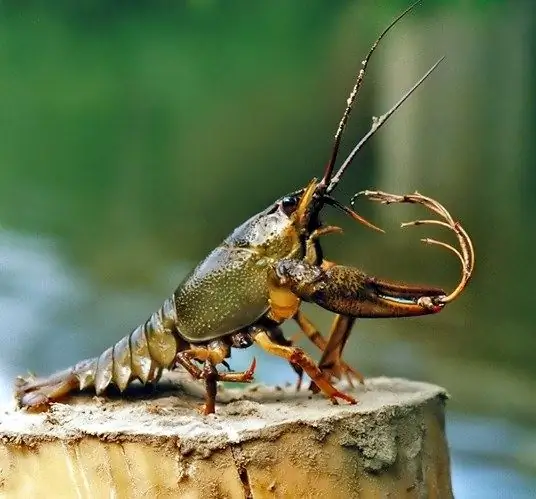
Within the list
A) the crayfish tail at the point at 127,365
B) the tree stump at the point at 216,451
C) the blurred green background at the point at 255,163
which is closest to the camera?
the tree stump at the point at 216,451

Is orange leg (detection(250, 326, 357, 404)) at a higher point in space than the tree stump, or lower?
higher

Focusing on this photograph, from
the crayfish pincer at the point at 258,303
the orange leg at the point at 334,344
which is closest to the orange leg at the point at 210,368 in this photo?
the crayfish pincer at the point at 258,303

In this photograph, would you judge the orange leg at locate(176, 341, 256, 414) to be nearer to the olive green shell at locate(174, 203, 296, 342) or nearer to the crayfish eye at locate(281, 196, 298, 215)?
the olive green shell at locate(174, 203, 296, 342)

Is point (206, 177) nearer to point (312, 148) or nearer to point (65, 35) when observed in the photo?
point (312, 148)

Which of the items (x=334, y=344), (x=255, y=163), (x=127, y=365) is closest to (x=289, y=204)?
(x=334, y=344)

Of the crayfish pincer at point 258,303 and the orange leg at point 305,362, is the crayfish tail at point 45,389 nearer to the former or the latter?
the crayfish pincer at point 258,303

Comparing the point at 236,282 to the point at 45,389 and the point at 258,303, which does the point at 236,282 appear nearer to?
the point at 258,303

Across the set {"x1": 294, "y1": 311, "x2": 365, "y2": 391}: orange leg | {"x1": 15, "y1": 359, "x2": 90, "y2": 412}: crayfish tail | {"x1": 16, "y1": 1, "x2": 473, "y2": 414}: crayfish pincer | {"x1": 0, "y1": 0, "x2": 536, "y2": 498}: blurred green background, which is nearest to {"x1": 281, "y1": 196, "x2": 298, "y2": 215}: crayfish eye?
{"x1": 16, "y1": 1, "x2": 473, "y2": 414}: crayfish pincer
